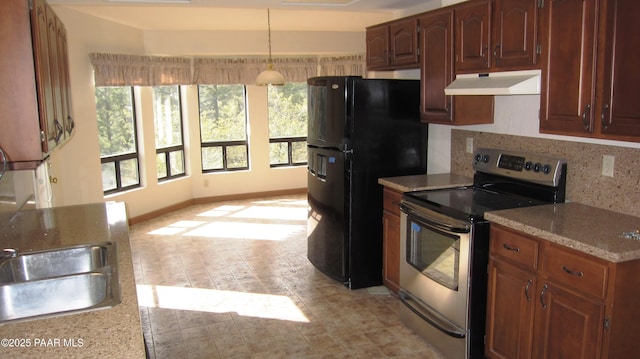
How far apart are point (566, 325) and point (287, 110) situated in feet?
20.2

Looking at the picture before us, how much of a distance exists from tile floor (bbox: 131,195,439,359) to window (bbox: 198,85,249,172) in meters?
1.88

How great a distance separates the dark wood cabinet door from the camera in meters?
3.47

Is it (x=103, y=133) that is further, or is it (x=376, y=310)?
(x=103, y=133)

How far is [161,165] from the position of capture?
7059 millimetres

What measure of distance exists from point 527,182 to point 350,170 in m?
1.35

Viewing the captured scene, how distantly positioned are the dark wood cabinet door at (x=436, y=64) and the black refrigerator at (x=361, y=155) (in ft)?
1.02

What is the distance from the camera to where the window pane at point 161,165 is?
6.99 metres

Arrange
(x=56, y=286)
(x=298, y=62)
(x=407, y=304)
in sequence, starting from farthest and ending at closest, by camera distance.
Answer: (x=298, y=62) → (x=407, y=304) → (x=56, y=286)

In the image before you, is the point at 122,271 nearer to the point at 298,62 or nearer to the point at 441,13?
the point at 441,13

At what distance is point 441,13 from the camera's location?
3.50 m

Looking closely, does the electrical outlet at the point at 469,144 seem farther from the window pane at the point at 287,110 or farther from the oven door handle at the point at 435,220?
the window pane at the point at 287,110

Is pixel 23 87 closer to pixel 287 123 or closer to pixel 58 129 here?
pixel 58 129

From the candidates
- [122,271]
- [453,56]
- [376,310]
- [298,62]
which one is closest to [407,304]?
[376,310]

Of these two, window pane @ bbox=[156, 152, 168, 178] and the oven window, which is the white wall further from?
the oven window
